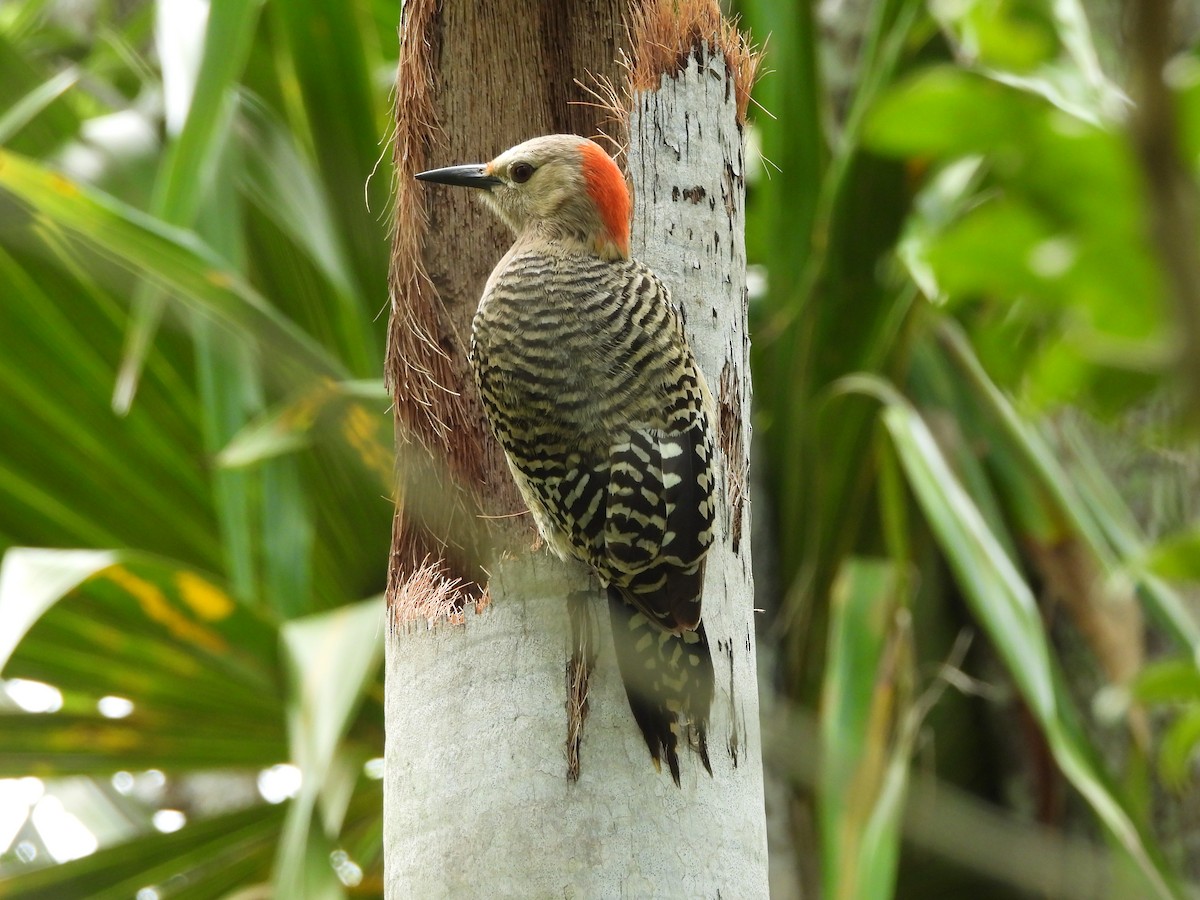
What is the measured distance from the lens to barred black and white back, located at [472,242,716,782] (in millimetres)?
1643

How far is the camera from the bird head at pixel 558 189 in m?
1.94

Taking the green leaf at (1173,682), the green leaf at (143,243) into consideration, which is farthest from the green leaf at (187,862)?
the green leaf at (1173,682)

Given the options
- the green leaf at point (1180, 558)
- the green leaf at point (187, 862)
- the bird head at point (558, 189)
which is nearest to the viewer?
the green leaf at point (1180, 558)

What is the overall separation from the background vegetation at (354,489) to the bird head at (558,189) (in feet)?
1.58

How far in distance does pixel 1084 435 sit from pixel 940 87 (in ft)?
10.1

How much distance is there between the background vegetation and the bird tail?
0.81 m

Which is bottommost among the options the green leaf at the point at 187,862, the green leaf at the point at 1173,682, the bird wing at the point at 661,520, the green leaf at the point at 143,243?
the green leaf at the point at 187,862

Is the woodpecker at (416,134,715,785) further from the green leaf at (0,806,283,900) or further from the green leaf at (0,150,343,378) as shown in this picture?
the green leaf at (0,806,283,900)

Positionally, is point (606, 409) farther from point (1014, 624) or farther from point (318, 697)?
point (1014, 624)

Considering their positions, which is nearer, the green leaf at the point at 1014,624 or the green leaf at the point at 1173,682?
the green leaf at the point at 1173,682

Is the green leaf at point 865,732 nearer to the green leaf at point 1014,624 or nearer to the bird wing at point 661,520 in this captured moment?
the green leaf at point 1014,624

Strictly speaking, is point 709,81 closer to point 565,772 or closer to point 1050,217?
point 565,772

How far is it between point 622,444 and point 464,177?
502mm

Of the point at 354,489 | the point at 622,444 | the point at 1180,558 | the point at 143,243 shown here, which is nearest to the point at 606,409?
the point at 622,444
